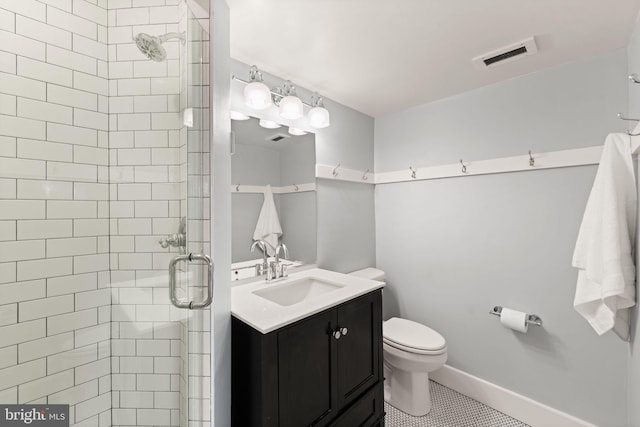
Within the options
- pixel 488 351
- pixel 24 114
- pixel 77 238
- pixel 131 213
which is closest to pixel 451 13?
pixel 131 213

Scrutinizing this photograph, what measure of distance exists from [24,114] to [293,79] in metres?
1.34

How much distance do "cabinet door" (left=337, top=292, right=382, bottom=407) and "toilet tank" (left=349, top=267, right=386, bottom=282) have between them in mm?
658

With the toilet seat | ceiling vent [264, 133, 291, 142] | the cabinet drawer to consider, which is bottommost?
the cabinet drawer

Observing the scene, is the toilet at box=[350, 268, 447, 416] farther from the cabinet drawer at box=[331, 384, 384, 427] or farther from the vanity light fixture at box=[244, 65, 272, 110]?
the vanity light fixture at box=[244, 65, 272, 110]

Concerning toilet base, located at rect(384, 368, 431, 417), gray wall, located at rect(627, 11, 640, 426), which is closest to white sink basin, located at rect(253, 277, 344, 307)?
toilet base, located at rect(384, 368, 431, 417)

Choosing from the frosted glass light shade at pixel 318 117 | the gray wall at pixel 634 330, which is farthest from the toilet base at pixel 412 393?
the frosted glass light shade at pixel 318 117

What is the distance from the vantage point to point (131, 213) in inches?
45.3

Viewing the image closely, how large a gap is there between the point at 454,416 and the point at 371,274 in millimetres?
1086

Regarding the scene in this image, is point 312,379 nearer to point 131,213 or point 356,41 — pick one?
point 131,213

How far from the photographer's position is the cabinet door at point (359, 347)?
4.23 feet

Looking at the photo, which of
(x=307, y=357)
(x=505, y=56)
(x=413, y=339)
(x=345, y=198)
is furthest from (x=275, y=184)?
(x=505, y=56)

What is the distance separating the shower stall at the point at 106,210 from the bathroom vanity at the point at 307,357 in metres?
0.17

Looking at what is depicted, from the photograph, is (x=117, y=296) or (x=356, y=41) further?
(x=356, y=41)

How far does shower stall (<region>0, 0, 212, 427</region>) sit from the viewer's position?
0.97 m
